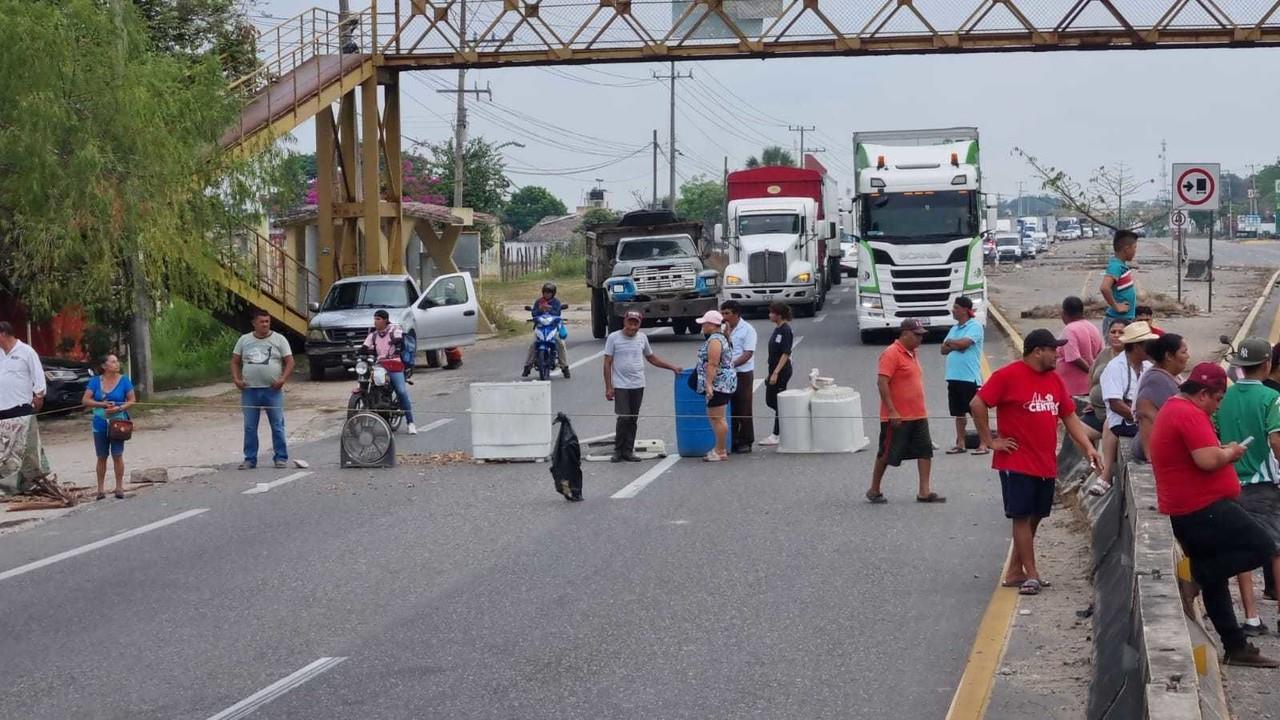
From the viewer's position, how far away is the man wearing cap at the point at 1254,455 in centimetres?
944

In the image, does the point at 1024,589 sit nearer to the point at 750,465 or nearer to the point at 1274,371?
the point at 1274,371

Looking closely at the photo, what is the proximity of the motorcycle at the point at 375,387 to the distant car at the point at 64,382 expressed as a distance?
18.9 feet

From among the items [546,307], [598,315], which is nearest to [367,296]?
[546,307]

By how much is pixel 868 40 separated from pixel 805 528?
21020 millimetres

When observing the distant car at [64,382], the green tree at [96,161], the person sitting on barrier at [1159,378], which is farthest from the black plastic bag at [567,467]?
the distant car at [64,382]

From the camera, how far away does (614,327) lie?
111 ft

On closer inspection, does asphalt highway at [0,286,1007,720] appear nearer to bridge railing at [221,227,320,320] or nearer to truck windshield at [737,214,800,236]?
bridge railing at [221,227,320,320]

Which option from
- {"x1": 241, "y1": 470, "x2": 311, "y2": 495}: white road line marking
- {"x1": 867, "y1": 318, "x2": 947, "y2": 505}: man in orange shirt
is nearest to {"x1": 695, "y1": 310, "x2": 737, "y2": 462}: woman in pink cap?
{"x1": 867, "y1": 318, "x2": 947, "y2": 505}: man in orange shirt

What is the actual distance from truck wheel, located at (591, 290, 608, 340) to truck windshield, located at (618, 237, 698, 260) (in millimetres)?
1045

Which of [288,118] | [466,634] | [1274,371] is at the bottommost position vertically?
[466,634]

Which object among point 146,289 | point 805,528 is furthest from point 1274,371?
point 146,289

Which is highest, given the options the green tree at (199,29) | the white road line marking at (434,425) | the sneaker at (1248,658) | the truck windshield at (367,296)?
the green tree at (199,29)

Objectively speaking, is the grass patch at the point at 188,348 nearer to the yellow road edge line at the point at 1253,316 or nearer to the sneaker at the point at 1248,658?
the yellow road edge line at the point at 1253,316

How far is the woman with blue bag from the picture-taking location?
15867 mm
